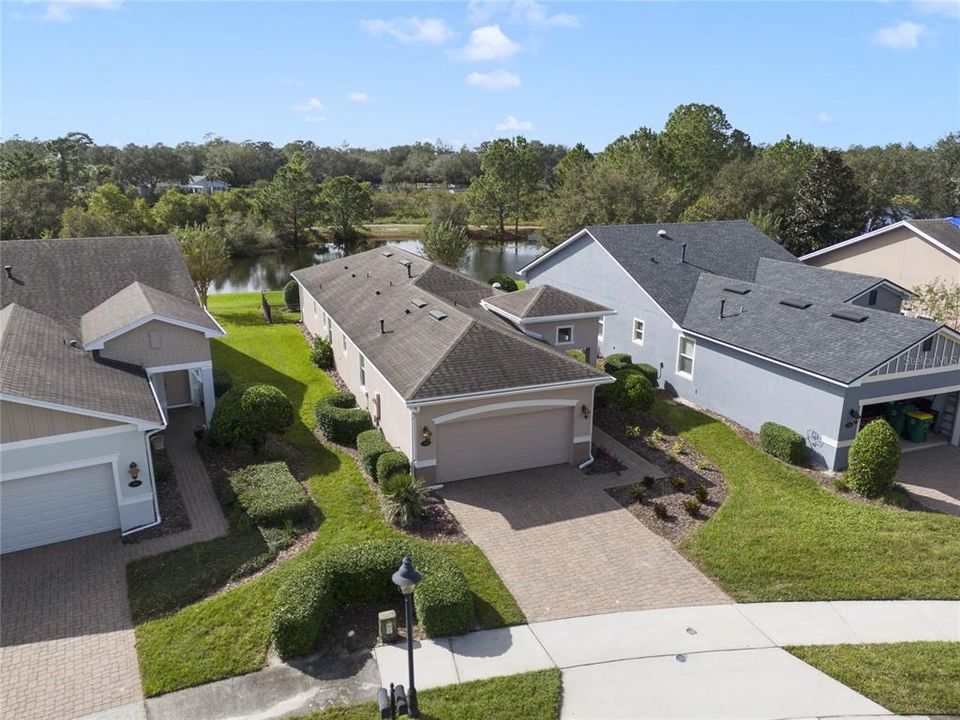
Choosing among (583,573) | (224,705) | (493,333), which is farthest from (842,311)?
(224,705)

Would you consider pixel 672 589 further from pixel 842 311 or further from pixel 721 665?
pixel 842 311

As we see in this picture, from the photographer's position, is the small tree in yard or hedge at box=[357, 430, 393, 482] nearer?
→ hedge at box=[357, 430, 393, 482]

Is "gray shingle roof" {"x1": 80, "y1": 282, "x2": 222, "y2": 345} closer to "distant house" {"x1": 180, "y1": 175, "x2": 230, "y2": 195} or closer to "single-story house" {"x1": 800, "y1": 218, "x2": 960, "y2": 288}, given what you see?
"single-story house" {"x1": 800, "y1": 218, "x2": 960, "y2": 288}

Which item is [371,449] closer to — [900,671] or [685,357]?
[900,671]

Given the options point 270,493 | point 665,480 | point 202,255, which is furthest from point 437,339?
point 202,255

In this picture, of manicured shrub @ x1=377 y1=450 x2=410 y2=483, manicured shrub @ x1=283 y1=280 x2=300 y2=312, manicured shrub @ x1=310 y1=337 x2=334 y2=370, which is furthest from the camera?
manicured shrub @ x1=283 y1=280 x2=300 y2=312

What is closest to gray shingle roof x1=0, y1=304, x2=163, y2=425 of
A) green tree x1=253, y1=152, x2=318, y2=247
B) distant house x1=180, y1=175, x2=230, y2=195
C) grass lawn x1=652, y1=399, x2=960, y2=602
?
grass lawn x1=652, y1=399, x2=960, y2=602
